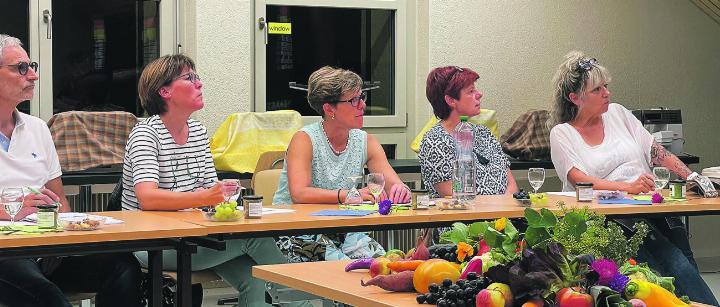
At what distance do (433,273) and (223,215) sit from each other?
5.52 feet

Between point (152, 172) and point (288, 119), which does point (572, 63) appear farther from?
point (152, 172)

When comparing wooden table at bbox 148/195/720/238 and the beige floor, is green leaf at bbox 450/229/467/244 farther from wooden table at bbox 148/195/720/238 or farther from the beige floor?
the beige floor

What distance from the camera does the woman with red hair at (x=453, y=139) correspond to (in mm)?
5523

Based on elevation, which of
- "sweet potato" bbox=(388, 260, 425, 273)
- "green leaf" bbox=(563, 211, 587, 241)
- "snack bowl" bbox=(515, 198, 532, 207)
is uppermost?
"green leaf" bbox=(563, 211, 587, 241)

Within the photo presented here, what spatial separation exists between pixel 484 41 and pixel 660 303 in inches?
217

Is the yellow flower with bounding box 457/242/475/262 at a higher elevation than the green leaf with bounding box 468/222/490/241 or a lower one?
lower

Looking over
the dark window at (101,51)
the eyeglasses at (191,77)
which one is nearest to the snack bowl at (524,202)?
the eyeglasses at (191,77)

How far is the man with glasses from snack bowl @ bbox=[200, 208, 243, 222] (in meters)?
0.39

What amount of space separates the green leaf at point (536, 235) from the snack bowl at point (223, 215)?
1.96 metres

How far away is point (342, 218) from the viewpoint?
4.45 metres

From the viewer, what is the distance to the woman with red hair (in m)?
5.52

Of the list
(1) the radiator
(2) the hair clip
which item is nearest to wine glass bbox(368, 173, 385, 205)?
(2) the hair clip

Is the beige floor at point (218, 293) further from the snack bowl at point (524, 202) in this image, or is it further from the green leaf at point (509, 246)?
the green leaf at point (509, 246)

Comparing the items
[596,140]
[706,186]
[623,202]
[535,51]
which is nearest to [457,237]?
[623,202]
